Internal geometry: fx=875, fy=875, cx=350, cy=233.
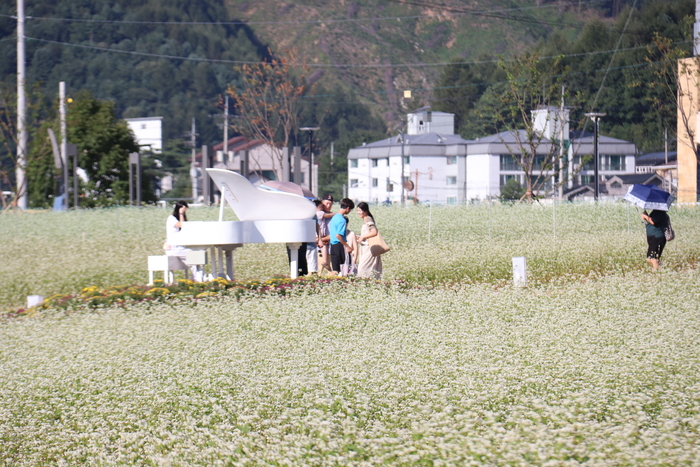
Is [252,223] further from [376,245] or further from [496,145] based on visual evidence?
[496,145]

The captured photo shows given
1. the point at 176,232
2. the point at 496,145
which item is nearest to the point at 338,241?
the point at 176,232

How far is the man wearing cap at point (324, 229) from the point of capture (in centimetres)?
1627

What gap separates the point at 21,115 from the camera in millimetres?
38688

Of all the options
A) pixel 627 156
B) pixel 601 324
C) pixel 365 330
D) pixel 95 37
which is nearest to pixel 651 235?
pixel 601 324

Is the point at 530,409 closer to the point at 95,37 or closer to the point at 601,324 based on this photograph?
the point at 601,324

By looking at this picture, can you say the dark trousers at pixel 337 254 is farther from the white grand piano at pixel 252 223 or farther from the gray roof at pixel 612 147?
the gray roof at pixel 612 147

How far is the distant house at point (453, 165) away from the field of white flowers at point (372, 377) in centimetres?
6133

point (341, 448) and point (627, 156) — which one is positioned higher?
point (627, 156)

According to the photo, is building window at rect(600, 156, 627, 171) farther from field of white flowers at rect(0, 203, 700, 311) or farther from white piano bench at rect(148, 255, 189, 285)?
white piano bench at rect(148, 255, 189, 285)

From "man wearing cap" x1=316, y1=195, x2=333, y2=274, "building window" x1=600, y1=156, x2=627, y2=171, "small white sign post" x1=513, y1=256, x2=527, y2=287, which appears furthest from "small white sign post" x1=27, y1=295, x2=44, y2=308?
"building window" x1=600, y1=156, x2=627, y2=171

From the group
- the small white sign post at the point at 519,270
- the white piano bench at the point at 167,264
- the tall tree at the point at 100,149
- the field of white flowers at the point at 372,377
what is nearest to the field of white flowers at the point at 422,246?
the small white sign post at the point at 519,270

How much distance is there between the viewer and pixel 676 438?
5.50 meters

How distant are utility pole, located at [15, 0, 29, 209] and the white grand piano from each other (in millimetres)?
25723

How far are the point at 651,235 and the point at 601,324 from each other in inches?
288
